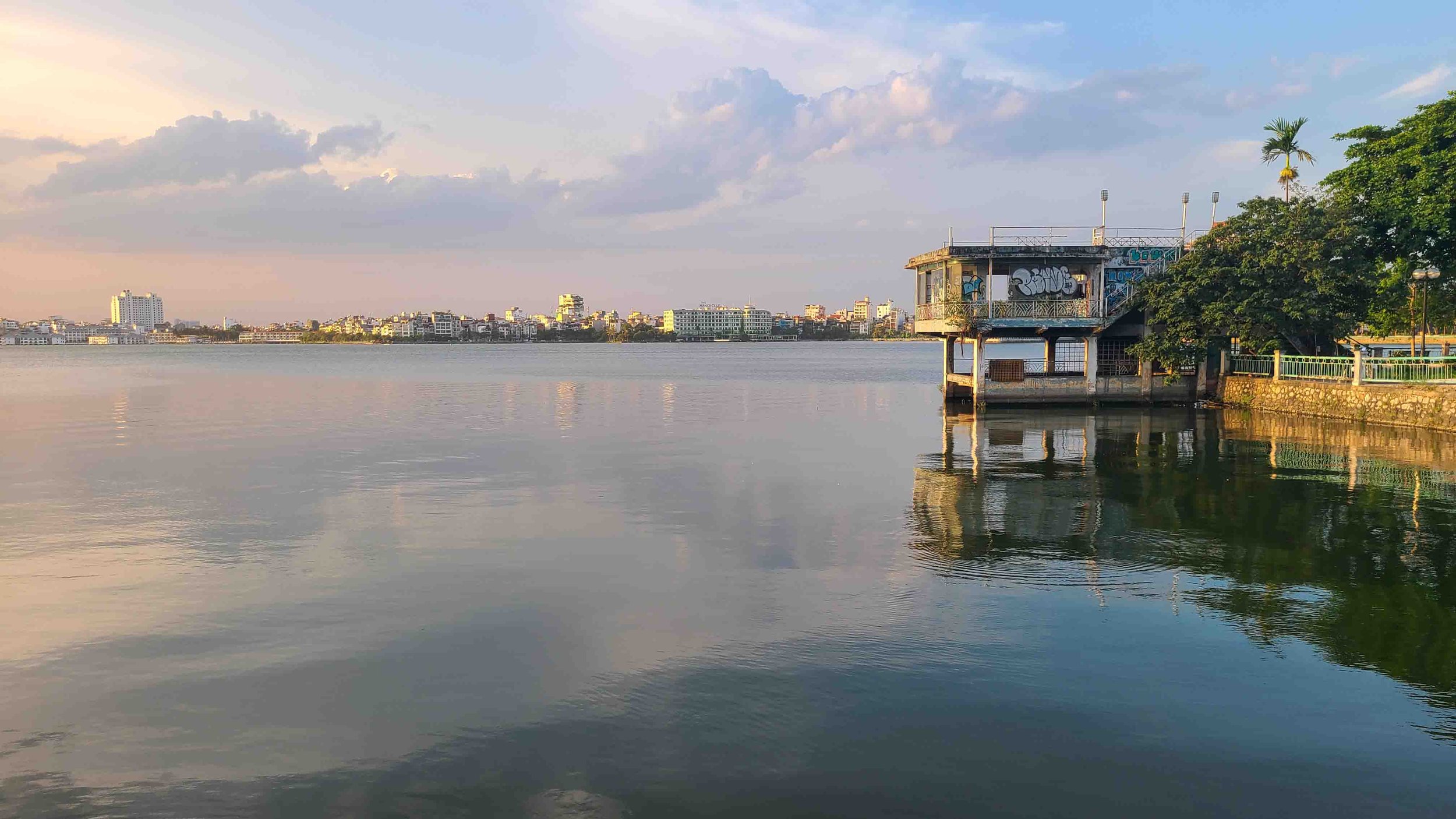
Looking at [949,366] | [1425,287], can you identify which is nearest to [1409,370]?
[1425,287]

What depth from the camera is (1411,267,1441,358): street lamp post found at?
44.8 metres

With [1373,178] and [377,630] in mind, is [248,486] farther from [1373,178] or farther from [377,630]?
[1373,178]

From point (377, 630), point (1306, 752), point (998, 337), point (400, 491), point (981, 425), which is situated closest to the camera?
point (1306, 752)

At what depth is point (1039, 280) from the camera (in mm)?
43344

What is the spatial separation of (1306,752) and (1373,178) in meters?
40.5

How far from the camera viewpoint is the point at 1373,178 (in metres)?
40.5

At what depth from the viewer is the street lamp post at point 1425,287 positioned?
44844mm

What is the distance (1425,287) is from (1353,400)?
16764mm

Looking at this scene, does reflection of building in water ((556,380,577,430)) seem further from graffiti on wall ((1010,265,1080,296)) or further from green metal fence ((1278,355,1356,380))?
green metal fence ((1278,355,1356,380))

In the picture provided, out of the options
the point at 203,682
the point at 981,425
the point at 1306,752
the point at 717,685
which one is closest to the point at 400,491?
the point at 203,682

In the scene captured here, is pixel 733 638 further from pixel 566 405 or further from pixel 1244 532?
pixel 566 405

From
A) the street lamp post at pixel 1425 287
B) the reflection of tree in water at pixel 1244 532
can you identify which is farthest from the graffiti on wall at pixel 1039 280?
the street lamp post at pixel 1425 287

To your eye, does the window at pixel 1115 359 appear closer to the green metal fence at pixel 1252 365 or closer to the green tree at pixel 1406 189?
the green metal fence at pixel 1252 365

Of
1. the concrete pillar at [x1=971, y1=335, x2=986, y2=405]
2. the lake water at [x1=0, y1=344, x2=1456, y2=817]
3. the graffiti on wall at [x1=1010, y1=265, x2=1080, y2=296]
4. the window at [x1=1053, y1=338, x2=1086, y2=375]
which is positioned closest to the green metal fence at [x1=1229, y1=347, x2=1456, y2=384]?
the lake water at [x1=0, y1=344, x2=1456, y2=817]
